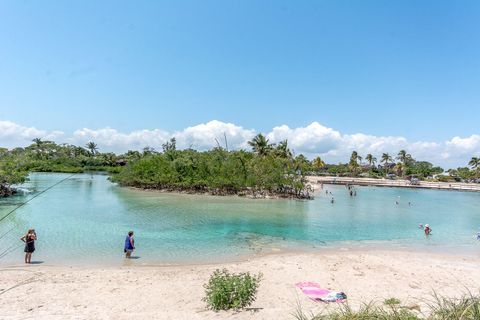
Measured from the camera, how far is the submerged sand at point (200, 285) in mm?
9711

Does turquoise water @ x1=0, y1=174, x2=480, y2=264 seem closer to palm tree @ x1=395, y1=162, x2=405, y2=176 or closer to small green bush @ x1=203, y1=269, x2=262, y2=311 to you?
small green bush @ x1=203, y1=269, x2=262, y2=311

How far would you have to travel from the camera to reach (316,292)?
477 inches

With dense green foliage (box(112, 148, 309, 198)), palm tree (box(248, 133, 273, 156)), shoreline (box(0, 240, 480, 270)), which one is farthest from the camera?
palm tree (box(248, 133, 273, 156))

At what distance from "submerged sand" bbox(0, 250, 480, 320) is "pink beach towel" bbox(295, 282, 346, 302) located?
0.35 meters

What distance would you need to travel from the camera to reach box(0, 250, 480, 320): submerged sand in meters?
9.71

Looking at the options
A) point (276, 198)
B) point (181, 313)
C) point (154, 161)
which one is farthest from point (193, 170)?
point (181, 313)

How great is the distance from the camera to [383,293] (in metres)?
12.3

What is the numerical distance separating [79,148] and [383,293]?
151m

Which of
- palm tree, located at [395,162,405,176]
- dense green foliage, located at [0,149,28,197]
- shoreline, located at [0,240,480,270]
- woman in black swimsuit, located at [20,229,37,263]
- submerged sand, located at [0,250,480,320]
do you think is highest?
palm tree, located at [395,162,405,176]

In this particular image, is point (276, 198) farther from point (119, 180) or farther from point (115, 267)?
point (115, 267)

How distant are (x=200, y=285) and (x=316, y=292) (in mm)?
4559

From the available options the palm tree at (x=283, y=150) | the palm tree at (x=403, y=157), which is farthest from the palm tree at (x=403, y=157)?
the palm tree at (x=283, y=150)

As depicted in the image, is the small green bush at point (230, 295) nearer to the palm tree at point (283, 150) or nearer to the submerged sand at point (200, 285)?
the submerged sand at point (200, 285)

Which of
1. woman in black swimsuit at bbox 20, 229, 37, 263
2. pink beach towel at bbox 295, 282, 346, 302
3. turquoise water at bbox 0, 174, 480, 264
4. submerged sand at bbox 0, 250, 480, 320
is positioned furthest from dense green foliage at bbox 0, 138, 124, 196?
pink beach towel at bbox 295, 282, 346, 302
